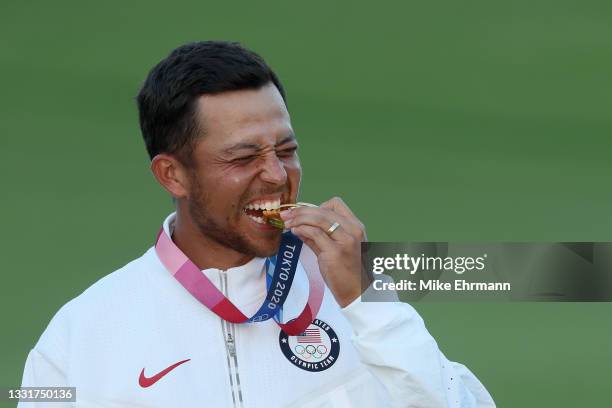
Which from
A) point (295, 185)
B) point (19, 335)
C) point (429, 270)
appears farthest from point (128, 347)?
point (19, 335)

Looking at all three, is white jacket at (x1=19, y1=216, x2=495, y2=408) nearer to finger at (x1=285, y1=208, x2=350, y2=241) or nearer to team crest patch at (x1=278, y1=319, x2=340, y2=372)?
team crest patch at (x1=278, y1=319, x2=340, y2=372)

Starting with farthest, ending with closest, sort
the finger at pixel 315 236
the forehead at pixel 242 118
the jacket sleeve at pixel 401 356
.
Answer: the forehead at pixel 242 118
the finger at pixel 315 236
the jacket sleeve at pixel 401 356

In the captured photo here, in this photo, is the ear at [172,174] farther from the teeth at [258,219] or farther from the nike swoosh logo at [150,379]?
the nike swoosh logo at [150,379]

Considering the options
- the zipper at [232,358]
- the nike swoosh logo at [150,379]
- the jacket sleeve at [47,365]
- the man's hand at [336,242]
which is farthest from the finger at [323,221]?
the jacket sleeve at [47,365]

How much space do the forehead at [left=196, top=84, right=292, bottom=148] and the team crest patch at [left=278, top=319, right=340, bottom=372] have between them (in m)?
0.45

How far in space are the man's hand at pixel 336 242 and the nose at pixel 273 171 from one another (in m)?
0.08

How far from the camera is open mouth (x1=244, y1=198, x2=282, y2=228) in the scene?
114 inches

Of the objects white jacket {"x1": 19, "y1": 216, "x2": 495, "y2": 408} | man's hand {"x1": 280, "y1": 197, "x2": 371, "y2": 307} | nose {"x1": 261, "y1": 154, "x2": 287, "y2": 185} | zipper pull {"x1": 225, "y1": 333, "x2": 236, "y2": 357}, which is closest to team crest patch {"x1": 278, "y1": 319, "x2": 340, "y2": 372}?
white jacket {"x1": 19, "y1": 216, "x2": 495, "y2": 408}

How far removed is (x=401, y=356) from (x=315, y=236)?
0.32 metres

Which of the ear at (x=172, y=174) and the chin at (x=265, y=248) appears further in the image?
the ear at (x=172, y=174)

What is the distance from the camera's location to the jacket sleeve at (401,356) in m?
2.68

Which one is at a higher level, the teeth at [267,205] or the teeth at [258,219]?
the teeth at [267,205]

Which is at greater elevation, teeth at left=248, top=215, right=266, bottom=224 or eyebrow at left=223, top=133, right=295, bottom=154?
eyebrow at left=223, top=133, right=295, bottom=154

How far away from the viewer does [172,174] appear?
305 centimetres
